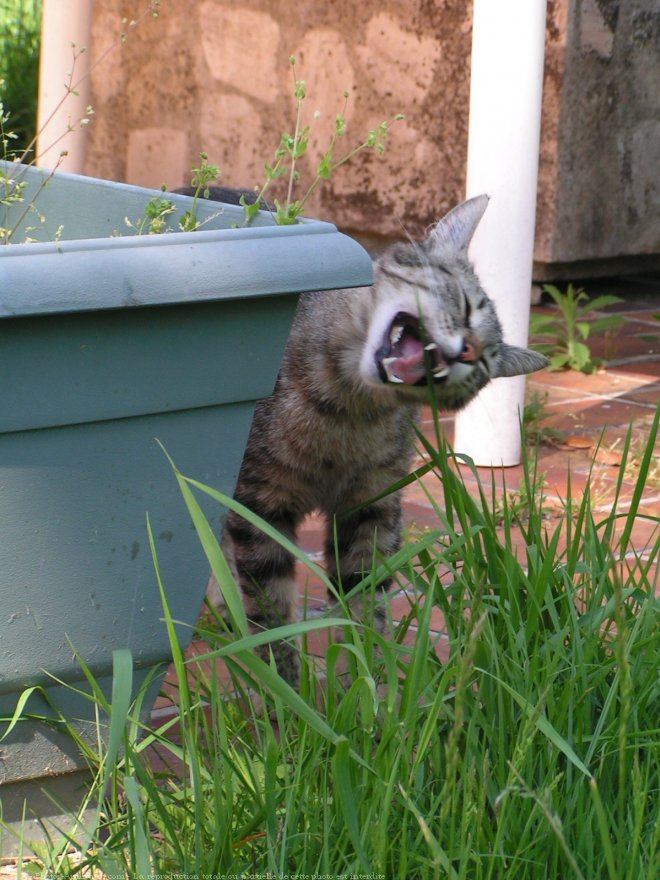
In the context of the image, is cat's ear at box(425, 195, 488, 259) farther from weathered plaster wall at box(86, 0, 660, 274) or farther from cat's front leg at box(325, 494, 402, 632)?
weathered plaster wall at box(86, 0, 660, 274)

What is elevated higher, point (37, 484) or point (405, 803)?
point (37, 484)

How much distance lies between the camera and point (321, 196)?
6.11 meters

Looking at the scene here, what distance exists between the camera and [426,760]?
5.73 feet

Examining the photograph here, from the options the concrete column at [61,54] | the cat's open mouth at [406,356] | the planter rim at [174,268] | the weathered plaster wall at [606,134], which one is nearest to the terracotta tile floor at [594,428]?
the weathered plaster wall at [606,134]

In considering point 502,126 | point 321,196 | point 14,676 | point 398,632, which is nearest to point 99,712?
point 14,676

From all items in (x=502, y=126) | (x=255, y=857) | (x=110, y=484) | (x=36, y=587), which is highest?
(x=502, y=126)

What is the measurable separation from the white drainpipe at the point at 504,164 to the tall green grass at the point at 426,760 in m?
1.60

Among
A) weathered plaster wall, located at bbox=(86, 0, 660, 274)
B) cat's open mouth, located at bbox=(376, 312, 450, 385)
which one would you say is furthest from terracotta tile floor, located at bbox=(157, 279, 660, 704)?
weathered plaster wall, located at bbox=(86, 0, 660, 274)

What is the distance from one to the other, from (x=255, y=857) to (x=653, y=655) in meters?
0.65

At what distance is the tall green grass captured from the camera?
1.50 m

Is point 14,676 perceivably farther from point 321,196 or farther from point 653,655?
point 321,196

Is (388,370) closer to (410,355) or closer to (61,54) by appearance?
(410,355)

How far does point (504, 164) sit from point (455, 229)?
92cm

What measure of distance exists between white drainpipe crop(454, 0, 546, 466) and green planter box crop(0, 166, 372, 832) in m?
1.79
